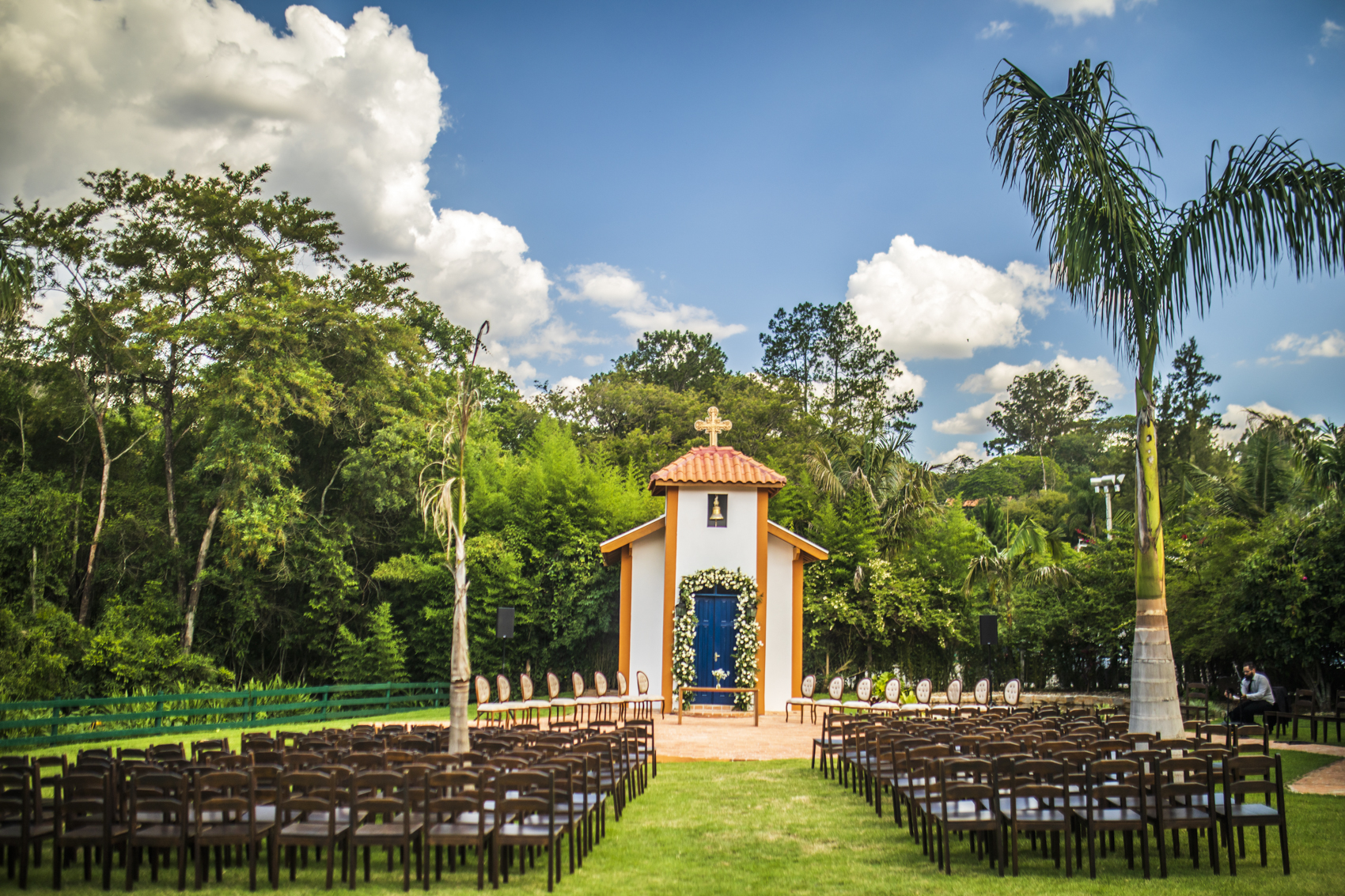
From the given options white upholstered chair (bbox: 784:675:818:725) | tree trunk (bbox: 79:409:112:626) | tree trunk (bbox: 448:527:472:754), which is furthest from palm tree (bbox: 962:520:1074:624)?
tree trunk (bbox: 79:409:112:626)

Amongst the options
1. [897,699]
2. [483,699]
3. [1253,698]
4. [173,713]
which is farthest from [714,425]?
[173,713]

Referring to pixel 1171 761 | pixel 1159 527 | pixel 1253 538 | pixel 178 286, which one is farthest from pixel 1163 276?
pixel 178 286

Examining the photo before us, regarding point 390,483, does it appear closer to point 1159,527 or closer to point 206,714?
point 206,714

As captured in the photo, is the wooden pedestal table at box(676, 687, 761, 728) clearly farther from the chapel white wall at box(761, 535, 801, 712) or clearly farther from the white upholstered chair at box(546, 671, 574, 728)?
the white upholstered chair at box(546, 671, 574, 728)

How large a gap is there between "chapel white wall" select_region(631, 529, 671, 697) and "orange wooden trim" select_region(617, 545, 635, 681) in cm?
5

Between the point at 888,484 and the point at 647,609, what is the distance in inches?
330

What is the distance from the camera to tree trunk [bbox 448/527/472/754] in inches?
311

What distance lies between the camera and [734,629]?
17.3 m

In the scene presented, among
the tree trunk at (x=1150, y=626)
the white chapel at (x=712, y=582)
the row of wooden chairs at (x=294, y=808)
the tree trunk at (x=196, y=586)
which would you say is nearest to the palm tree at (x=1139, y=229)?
the tree trunk at (x=1150, y=626)

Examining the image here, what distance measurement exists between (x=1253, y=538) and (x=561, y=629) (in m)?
14.2

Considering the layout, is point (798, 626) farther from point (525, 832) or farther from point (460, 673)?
point (525, 832)

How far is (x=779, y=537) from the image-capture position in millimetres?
18203

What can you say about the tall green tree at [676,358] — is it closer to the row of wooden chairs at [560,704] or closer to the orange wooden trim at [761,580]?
the orange wooden trim at [761,580]

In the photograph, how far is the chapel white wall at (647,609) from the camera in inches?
703
